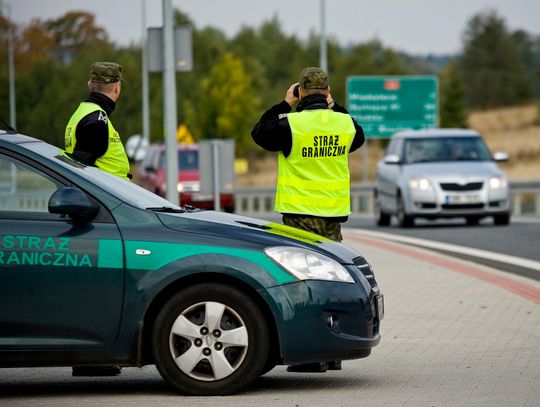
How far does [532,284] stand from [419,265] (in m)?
2.13

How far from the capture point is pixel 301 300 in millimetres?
7965

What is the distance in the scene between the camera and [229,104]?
8069 cm

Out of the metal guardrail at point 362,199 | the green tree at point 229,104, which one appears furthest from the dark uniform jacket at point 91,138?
the green tree at point 229,104

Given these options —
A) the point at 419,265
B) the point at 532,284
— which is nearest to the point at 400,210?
Result: the point at 419,265

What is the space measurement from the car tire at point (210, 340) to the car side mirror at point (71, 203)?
2.12 feet

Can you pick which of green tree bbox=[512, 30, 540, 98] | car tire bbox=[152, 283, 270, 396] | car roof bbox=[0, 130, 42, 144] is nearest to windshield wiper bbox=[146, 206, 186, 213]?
car tire bbox=[152, 283, 270, 396]

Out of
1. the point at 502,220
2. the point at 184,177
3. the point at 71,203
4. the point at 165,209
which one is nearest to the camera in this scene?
the point at 71,203

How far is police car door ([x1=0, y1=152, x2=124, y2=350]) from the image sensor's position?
7.90 m

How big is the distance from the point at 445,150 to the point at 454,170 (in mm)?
1110

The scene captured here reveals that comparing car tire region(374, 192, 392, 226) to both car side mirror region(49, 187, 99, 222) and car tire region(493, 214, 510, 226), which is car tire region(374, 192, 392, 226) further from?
car side mirror region(49, 187, 99, 222)

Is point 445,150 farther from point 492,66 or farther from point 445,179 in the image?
point 492,66

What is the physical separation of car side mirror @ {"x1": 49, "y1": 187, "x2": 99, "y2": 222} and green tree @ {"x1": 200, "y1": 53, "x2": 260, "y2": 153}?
233ft

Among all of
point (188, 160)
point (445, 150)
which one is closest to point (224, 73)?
point (188, 160)

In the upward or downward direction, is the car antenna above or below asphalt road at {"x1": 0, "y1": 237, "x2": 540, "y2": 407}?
above
